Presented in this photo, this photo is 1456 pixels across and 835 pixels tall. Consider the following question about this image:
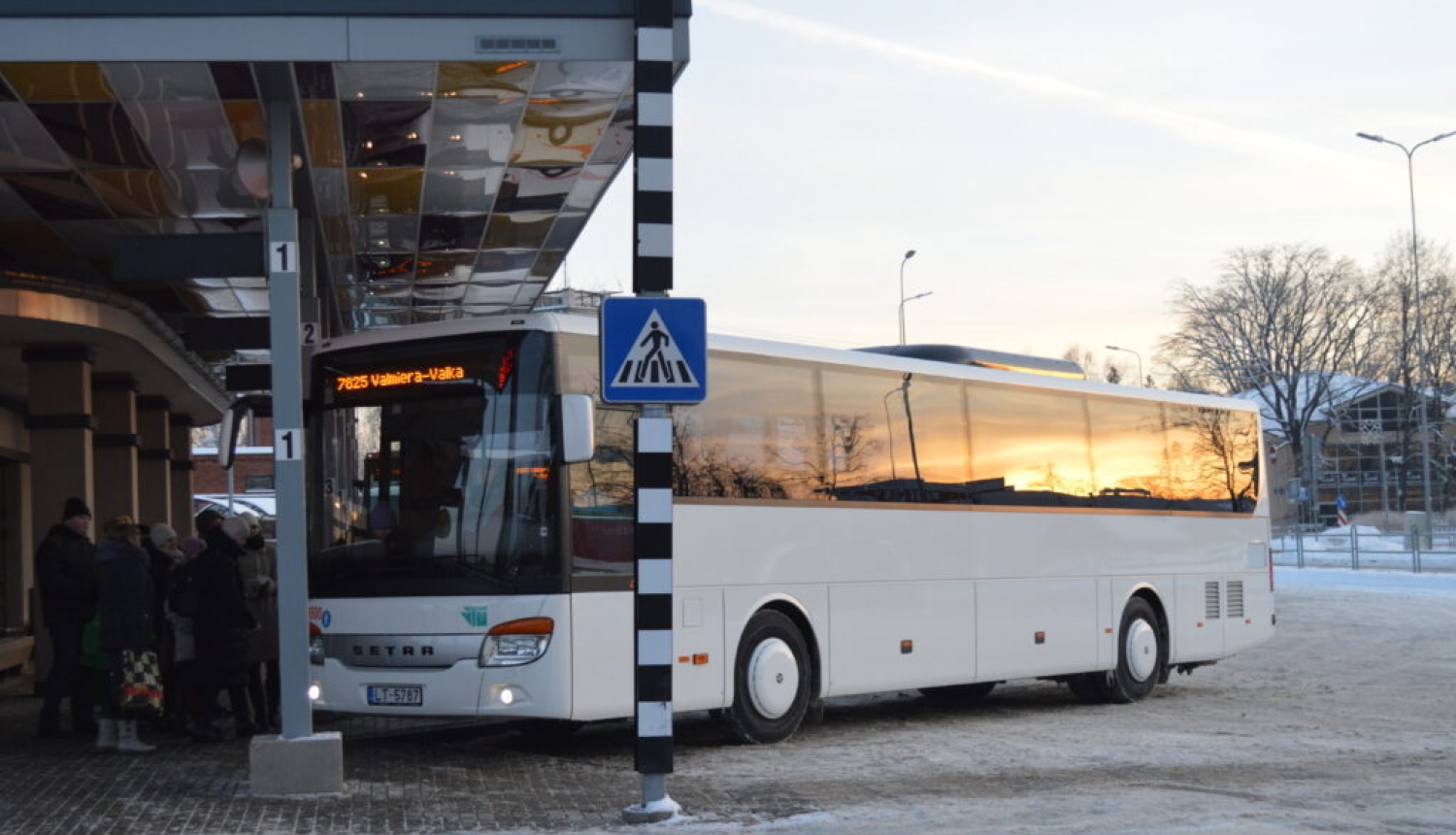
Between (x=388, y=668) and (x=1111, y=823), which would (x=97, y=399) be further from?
(x=1111, y=823)

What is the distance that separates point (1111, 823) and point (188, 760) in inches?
259

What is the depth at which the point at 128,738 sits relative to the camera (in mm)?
13758

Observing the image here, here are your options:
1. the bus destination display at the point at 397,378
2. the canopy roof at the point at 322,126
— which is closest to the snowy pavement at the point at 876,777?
the bus destination display at the point at 397,378

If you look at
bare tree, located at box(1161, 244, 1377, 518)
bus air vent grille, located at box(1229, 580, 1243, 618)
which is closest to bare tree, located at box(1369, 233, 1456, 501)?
bare tree, located at box(1161, 244, 1377, 518)

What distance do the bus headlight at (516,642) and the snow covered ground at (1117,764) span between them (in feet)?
4.27

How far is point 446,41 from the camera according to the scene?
1130cm

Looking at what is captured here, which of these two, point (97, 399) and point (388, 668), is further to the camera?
point (97, 399)

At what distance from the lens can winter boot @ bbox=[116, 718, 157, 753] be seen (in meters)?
13.7

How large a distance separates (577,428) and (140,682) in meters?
4.10

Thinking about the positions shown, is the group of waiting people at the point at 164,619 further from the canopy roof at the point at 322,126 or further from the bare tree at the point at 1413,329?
the bare tree at the point at 1413,329

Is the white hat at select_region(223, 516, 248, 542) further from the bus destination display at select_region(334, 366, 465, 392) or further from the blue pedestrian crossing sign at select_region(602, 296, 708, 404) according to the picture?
the blue pedestrian crossing sign at select_region(602, 296, 708, 404)

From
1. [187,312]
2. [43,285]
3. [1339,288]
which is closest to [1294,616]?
[187,312]

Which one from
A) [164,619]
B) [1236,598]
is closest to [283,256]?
[164,619]

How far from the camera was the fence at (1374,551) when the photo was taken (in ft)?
165
